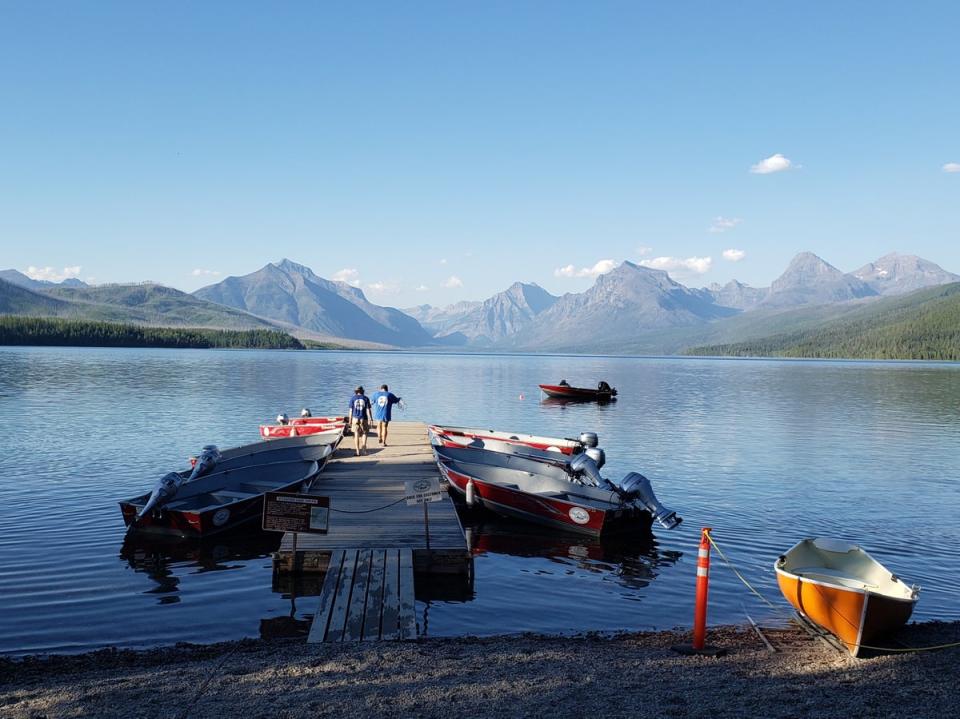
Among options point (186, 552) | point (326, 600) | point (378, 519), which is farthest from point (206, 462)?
point (326, 600)

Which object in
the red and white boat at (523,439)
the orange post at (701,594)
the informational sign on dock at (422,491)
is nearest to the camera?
the orange post at (701,594)

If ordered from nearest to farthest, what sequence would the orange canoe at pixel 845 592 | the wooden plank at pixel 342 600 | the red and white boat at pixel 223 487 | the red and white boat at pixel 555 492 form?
the orange canoe at pixel 845 592, the wooden plank at pixel 342 600, the red and white boat at pixel 223 487, the red and white boat at pixel 555 492

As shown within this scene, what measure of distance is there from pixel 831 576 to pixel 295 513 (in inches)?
405

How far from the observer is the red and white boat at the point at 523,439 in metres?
29.5

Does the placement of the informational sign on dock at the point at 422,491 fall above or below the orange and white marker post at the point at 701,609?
above

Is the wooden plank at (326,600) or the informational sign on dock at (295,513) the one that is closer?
the wooden plank at (326,600)

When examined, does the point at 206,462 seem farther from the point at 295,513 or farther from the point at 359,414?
the point at 295,513

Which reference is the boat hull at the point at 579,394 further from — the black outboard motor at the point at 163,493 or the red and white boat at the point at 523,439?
the black outboard motor at the point at 163,493

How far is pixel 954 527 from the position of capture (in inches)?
905

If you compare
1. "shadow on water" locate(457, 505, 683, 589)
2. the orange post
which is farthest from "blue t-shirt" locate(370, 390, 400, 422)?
the orange post

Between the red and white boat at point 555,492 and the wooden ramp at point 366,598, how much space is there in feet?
20.6

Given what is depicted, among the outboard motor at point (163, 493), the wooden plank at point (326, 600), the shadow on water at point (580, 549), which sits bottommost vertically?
the shadow on water at point (580, 549)

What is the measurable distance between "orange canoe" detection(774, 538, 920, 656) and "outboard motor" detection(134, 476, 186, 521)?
14261mm

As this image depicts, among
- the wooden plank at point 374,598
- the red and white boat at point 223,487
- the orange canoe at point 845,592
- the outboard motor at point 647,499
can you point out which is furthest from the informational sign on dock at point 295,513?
the outboard motor at point 647,499
